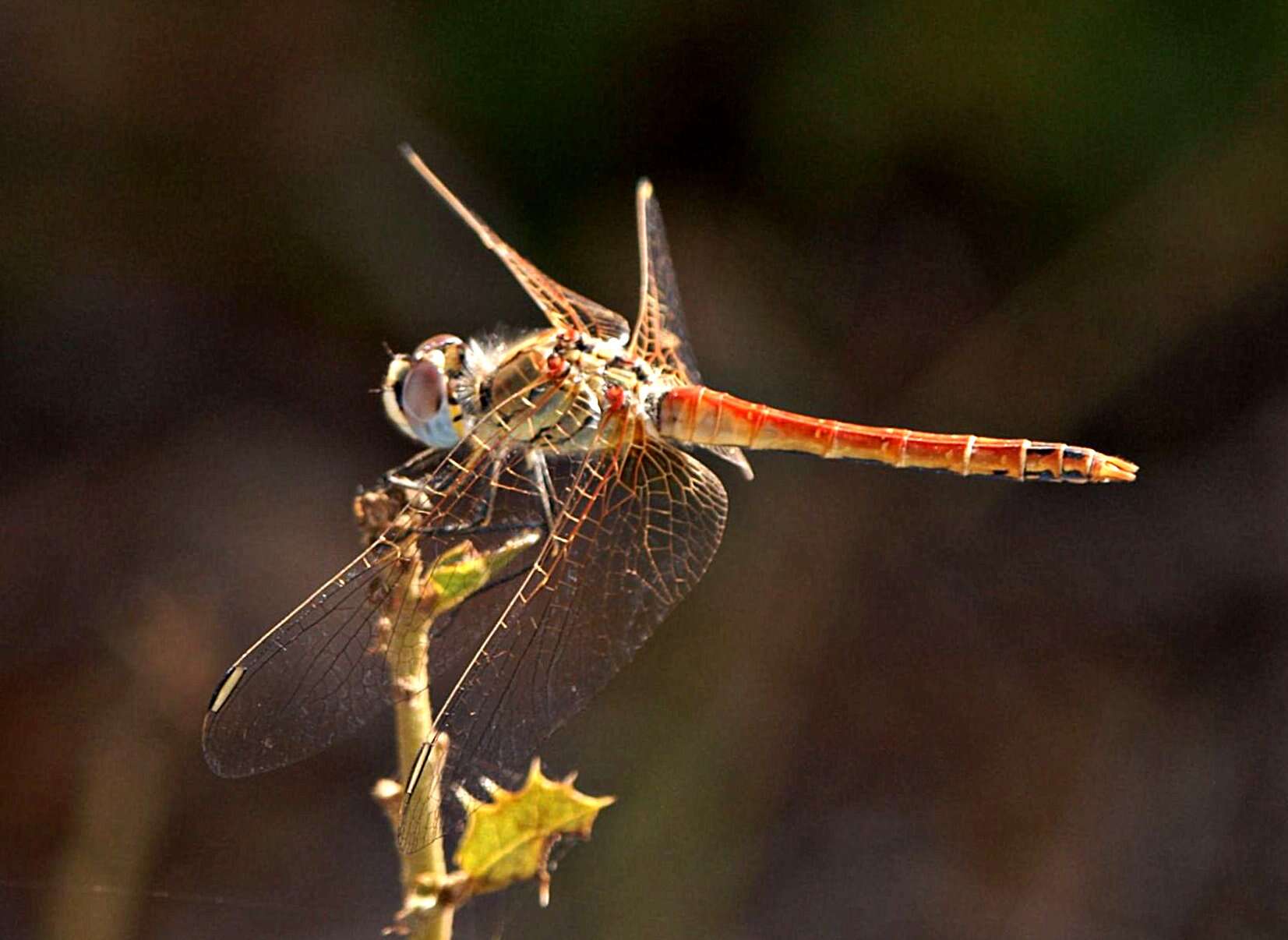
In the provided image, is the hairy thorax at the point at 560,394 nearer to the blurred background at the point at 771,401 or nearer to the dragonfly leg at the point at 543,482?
the dragonfly leg at the point at 543,482

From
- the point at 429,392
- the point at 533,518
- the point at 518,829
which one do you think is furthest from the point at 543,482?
the point at 518,829

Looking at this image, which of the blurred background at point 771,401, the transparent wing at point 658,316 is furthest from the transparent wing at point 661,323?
the blurred background at point 771,401

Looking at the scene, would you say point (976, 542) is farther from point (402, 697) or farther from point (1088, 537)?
point (402, 697)

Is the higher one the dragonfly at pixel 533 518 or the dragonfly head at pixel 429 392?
the dragonfly head at pixel 429 392

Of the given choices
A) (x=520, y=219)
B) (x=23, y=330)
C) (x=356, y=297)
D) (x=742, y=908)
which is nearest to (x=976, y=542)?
(x=742, y=908)

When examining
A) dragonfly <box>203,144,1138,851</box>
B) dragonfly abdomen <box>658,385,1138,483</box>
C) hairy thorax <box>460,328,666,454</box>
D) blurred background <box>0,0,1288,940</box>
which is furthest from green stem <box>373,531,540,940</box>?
blurred background <box>0,0,1288,940</box>

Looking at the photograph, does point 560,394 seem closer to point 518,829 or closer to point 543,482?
point 543,482
